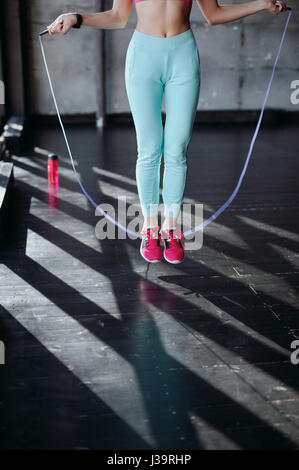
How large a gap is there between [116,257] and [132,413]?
46.9 inches

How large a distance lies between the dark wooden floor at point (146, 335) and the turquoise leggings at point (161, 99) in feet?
1.30

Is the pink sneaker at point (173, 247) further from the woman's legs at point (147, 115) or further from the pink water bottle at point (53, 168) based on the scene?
the pink water bottle at point (53, 168)

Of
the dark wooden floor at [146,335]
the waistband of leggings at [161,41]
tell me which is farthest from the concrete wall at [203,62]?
the waistband of leggings at [161,41]

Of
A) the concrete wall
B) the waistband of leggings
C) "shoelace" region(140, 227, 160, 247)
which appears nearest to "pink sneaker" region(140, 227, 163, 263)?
"shoelace" region(140, 227, 160, 247)

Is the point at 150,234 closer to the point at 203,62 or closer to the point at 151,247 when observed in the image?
the point at 151,247

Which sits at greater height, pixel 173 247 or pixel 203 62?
pixel 203 62

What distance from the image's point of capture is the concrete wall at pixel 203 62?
23.9 feet

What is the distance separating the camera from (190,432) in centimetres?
132

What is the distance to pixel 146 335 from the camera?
5.90 ft

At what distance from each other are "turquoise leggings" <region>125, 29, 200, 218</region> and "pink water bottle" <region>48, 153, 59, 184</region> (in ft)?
5.44

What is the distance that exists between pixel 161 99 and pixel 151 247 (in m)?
0.65

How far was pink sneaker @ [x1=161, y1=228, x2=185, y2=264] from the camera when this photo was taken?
240 cm

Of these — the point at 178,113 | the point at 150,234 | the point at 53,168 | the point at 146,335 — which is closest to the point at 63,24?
the point at 178,113

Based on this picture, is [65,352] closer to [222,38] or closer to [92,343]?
[92,343]
